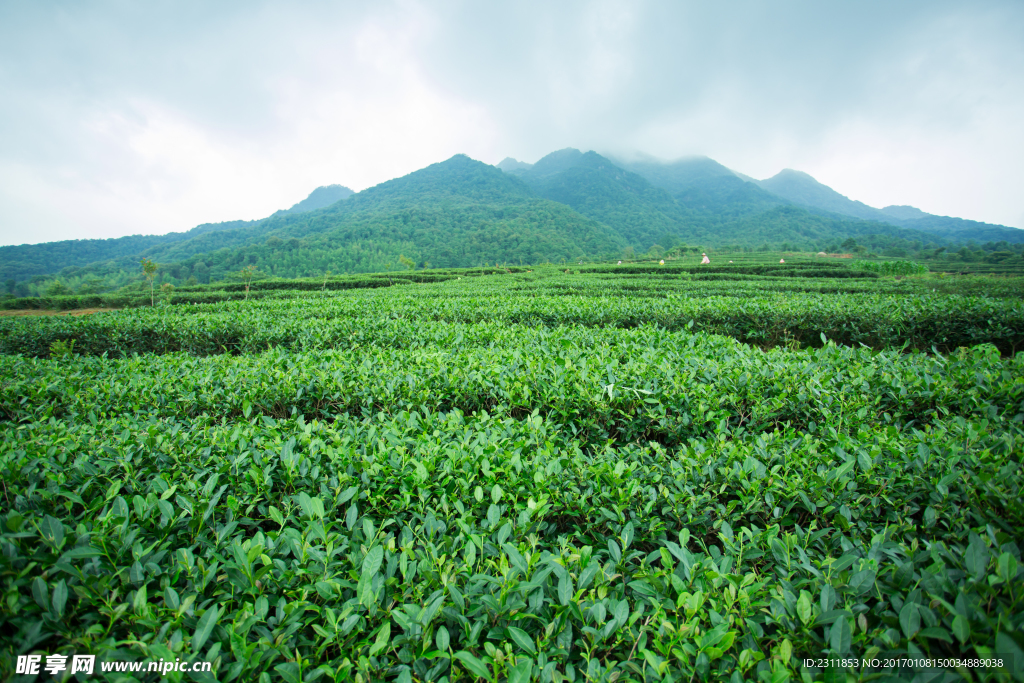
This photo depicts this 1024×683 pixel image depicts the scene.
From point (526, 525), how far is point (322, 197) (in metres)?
206

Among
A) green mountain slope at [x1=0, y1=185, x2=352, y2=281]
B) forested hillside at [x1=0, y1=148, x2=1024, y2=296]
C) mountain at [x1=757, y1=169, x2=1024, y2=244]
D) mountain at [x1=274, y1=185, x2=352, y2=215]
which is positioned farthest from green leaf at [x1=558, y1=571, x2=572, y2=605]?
mountain at [x1=757, y1=169, x2=1024, y2=244]

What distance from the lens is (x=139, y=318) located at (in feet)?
24.0

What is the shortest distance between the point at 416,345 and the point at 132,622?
365 centimetres

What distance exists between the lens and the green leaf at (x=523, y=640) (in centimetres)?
102

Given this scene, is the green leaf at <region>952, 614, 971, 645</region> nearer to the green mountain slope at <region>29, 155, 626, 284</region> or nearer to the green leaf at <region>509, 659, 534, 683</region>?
Answer: the green leaf at <region>509, 659, 534, 683</region>

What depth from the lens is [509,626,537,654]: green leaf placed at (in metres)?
1.02

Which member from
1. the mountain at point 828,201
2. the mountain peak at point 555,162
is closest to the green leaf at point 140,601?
the mountain peak at point 555,162

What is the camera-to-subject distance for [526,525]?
4.89 ft

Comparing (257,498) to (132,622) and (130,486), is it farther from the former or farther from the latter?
(130,486)


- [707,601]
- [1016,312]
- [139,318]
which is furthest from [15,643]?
[1016,312]

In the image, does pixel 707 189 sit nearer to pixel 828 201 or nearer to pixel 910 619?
pixel 828 201

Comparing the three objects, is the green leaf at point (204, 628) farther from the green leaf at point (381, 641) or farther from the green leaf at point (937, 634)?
the green leaf at point (937, 634)

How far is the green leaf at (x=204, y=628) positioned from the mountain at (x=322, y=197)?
195546mm

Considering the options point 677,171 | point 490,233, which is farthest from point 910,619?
point 677,171
